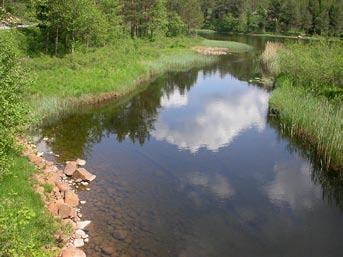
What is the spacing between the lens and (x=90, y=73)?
41.8m

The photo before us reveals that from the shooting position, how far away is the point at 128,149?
91.7 ft

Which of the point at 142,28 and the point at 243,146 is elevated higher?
the point at 142,28

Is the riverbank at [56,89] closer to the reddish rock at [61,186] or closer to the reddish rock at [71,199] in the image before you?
the reddish rock at [61,186]

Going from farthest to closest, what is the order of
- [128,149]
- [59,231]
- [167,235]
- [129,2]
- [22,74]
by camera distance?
[129,2] < [128,149] < [22,74] < [167,235] < [59,231]

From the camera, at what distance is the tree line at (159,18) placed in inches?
1884

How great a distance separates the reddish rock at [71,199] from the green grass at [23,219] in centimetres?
185

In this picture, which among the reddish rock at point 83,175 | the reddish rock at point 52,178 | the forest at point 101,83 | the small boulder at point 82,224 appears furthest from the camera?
the reddish rock at point 83,175

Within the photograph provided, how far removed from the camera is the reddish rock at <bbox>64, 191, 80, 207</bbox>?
19000mm

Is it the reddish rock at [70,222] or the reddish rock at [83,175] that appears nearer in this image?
the reddish rock at [70,222]

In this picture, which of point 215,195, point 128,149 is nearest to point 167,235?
point 215,195

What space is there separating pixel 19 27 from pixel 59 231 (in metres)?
43.4

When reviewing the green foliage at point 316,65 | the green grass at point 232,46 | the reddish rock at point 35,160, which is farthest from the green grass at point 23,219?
the green grass at point 232,46

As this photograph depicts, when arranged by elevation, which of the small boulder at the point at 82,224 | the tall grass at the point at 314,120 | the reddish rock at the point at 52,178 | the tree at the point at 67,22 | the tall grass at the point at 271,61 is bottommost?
the small boulder at the point at 82,224

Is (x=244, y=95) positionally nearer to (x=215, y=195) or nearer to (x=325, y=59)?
(x=325, y=59)
